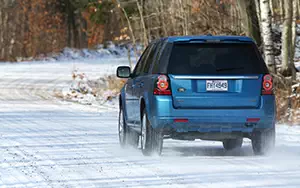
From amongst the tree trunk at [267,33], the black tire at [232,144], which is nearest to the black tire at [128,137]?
the black tire at [232,144]

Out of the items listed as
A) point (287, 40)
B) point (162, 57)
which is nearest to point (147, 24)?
point (287, 40)

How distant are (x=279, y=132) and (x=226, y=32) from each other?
9.87 m

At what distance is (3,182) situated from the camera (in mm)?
8977

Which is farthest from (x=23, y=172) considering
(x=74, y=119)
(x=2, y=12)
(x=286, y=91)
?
(x=2, y=12)

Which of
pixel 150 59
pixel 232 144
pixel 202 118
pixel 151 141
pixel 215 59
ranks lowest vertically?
pixel 232 144

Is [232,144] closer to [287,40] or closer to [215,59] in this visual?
[215,59]

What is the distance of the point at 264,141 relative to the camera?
454 inches

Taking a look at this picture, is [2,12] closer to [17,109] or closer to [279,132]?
[17,109]

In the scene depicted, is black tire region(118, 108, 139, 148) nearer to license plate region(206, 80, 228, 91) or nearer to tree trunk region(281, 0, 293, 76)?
license plate region(206, 80, 228, 91)

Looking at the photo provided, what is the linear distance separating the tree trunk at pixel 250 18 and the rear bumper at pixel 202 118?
44.2 feet

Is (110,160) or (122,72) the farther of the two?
(122,72)

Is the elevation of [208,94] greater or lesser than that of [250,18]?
greater

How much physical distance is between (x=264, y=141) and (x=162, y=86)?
64.7 inches

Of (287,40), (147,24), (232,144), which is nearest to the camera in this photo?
(232,144)
